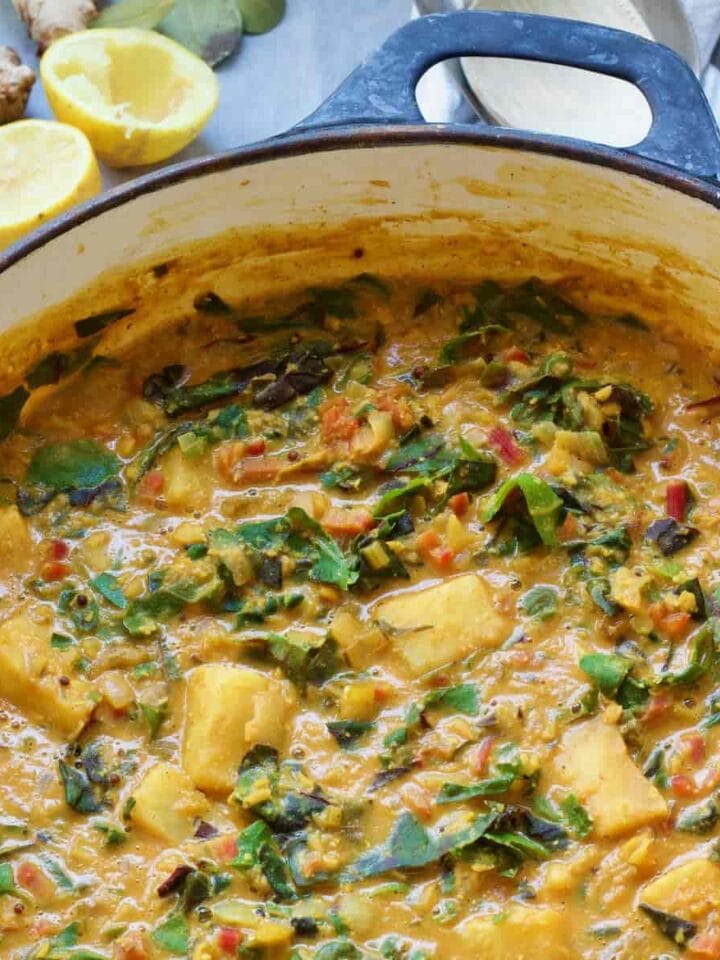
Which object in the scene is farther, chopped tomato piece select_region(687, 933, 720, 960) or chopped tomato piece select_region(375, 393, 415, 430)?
chopped tomato piece select_region(375, 393, 415, 430)

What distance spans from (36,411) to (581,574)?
1410 mm

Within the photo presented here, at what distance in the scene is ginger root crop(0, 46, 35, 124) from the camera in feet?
13.6

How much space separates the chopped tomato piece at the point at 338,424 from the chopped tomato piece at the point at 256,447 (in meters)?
0.16

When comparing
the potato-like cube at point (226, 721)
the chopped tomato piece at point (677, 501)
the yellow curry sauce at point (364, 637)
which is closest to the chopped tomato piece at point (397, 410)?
the yellow curry sauce at point (364, 637)

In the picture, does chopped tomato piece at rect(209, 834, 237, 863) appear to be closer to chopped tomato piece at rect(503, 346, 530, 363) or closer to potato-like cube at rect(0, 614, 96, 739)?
potato-like cube at rect(0, 614, 96, 739)

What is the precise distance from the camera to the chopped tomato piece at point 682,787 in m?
2.89

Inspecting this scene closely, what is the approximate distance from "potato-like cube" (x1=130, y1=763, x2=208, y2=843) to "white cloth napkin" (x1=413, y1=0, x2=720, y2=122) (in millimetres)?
2297

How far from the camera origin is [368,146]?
10.6ft

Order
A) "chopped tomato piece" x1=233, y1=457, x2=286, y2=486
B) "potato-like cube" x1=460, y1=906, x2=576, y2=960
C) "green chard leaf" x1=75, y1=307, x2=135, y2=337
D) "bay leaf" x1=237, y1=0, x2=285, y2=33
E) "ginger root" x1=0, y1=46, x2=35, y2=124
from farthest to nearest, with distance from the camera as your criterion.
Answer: "bay leaf" x1=237, y1=0, x2=285, y2=33 < "ginger root" x1=0, y1=46, x2=35, y2=124 < "green chard leaf" x1=75, y1=307, x2=135, y2=337 < "chopped tomato piece" x1=233, y1=457, x2=286, y2=486 < "potato-like cube" x1=460, y1=906, x2=576, y2=960

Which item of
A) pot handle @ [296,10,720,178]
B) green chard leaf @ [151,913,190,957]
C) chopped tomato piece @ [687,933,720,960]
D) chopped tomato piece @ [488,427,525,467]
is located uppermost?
pot handle @ [296,10,720,178]

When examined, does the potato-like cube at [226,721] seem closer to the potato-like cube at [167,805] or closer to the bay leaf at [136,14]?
the potato-like cube at [167,805]

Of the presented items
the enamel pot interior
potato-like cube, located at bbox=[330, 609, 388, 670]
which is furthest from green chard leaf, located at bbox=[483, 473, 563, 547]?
the enamel pot interior

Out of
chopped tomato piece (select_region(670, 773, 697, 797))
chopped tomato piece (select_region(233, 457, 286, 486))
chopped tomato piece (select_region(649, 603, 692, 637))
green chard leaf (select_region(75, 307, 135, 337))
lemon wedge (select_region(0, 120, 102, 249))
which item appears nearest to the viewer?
chopped tomato piece (select_region(670, 773, 697, 797))

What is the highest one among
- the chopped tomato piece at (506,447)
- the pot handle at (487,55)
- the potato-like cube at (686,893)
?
the pot handle at (487,55)
